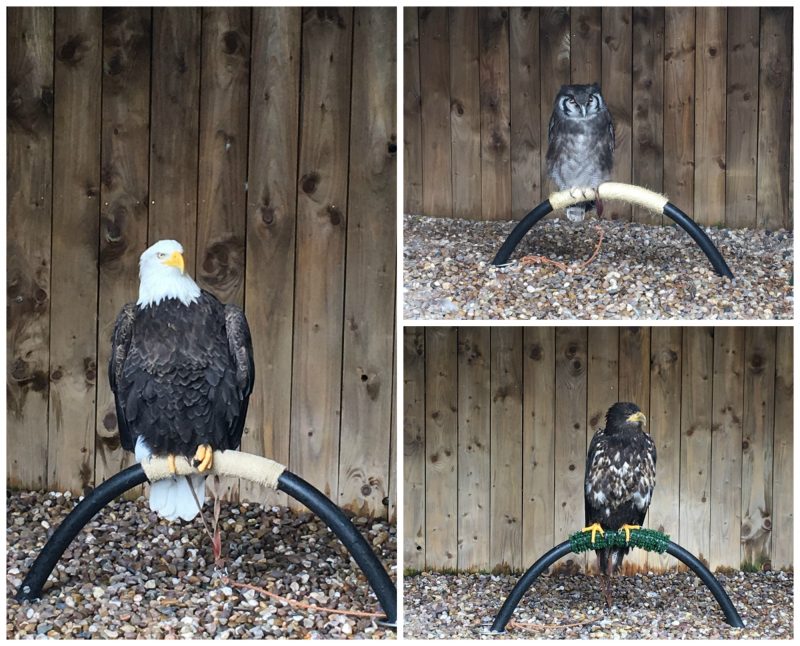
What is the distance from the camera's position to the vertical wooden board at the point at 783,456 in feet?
7.24

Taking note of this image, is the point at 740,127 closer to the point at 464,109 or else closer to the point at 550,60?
the point at 550,60

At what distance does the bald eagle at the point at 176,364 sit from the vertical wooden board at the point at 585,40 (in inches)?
40.2

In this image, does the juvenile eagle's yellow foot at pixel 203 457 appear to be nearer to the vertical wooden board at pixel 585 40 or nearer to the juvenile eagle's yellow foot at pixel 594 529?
the juvenile eagle's yellow foot at pixel 594 529

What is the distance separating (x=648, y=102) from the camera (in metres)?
2.12

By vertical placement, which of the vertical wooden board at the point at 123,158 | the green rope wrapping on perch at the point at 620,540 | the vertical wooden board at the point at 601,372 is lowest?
the green rope wrapping on perch at the point at 620,540

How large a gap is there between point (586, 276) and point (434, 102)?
552 mm

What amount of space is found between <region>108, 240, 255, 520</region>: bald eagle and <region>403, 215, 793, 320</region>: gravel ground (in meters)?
0.38

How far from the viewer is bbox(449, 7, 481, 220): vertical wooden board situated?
6.70ft

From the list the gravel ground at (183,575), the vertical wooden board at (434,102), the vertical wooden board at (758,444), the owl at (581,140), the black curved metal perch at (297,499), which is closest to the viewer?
the black curved metal perch at (297,499)

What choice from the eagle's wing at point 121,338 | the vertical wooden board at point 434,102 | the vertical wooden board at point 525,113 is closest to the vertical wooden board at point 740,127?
the vertical wooden board at point 525,113

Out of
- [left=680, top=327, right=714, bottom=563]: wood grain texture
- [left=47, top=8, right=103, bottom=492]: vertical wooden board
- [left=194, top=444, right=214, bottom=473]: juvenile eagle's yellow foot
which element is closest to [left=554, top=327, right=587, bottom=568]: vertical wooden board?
[left=680, top=327, right=714, bottom=563]: wood grain texture

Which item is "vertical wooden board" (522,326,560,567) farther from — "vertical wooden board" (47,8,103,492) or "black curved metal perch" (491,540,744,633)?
"vertical wooden board" (47,8,103,492)

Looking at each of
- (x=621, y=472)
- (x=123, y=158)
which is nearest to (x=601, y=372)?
(x=621, y=472)

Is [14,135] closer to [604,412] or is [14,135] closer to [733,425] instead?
[604,412]
